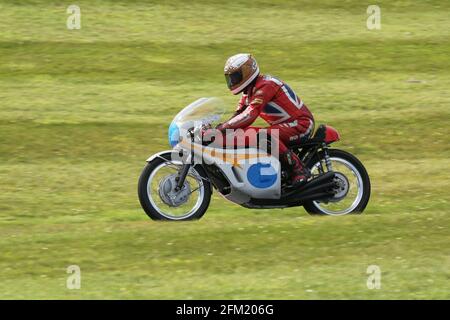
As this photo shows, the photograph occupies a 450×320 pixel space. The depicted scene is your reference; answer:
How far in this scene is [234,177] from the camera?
14.9 metres

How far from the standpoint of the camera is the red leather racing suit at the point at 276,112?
14656 millimetres

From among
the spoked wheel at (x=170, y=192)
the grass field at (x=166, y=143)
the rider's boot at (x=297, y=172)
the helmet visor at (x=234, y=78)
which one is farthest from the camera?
the rider's boot at (x=297, y=172)

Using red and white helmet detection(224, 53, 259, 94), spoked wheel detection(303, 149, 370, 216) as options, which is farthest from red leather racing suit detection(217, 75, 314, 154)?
spoked wheel detection(303, 149, 370, 216)

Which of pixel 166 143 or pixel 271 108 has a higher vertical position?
pixel 271 108

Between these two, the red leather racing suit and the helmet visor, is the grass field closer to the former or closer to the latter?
the red leather racing suit

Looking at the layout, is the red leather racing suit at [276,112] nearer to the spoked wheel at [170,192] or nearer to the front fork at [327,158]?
the front fork at [327,158]

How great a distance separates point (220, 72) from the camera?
23.6 metres

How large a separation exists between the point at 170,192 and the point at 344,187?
2.31 meters

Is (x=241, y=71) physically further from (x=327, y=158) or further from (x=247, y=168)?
(x=327, y=158)

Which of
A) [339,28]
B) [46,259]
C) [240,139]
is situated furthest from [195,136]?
[339,28]

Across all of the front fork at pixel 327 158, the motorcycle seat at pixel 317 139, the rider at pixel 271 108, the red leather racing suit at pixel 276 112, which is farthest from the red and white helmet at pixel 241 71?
the front fork at pixel 327 158

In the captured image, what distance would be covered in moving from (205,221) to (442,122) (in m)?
7.79

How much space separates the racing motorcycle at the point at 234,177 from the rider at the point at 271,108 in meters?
0.15

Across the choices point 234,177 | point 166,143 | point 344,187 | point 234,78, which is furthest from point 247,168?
point 166,143
